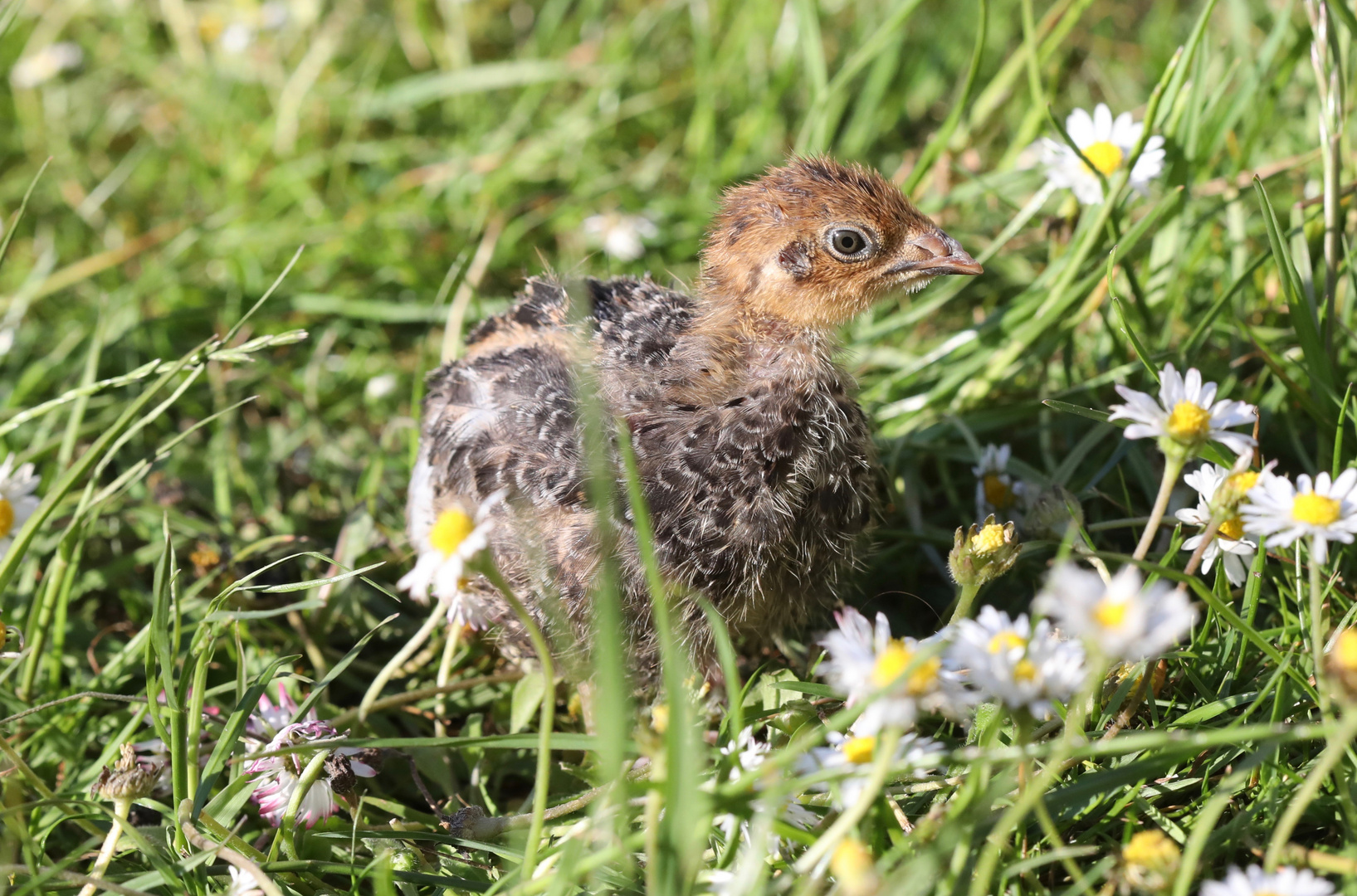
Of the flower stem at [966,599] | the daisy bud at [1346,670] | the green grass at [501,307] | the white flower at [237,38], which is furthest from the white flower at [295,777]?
the white flower at [237,38]

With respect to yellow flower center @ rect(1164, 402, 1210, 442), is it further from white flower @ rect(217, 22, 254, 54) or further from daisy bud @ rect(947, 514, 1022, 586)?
white flower @ rect(217, 22, 254, 54)

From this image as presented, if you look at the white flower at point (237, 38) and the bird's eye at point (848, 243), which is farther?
the white flower at point (237, 38)

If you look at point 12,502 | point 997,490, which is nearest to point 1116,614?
point 997,490

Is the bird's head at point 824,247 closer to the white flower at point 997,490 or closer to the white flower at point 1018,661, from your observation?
the white flower at point 997,490

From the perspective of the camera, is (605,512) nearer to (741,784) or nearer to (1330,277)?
(741,784)

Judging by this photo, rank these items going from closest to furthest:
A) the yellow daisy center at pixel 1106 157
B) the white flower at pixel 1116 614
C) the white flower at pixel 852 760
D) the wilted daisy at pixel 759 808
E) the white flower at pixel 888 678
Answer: the white flower at pixel 1116 614 < the white flower at pixel 888 678 < the white flower at pixel 852 760 < the wilted daisy at pixel 759 808 < the yellow daisy center at pixel 1106 157

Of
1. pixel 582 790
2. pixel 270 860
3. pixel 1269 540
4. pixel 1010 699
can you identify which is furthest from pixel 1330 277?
pixel 270 860

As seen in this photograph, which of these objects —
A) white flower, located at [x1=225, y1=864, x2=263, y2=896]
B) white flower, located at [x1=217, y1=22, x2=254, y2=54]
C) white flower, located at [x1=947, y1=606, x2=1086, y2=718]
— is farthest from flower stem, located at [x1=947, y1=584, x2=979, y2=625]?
white flower, located at [x1=217, y1=22, x2=254, y2=54]
